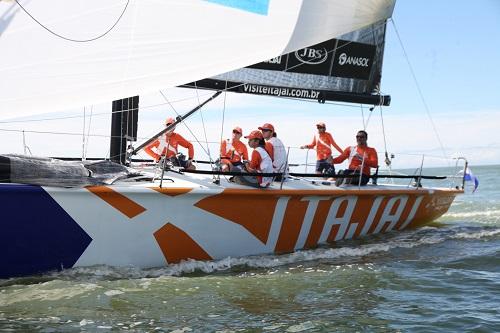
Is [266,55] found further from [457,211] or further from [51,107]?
[457,211]

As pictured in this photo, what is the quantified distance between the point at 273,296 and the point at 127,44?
8.31 feet

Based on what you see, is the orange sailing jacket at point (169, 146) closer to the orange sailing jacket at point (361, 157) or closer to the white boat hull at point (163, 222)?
the white boat hull at point (163, 222)

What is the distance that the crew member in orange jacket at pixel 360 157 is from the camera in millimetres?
8078

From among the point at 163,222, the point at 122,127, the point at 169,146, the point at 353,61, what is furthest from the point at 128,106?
the point at 353,61

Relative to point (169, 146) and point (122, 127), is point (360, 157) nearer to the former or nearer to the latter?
point (169, 146)

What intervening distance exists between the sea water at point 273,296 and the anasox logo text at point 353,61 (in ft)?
10.3

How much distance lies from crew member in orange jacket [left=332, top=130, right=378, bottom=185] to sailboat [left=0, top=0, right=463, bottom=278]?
1474mm

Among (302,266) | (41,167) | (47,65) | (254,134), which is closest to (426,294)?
(302,266)

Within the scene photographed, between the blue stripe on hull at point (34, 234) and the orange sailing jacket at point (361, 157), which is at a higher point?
the orange sailing jacket at point (361, 157)

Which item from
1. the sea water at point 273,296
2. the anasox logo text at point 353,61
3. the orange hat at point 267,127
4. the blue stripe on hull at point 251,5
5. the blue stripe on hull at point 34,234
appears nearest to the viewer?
the sea water at point 273,296

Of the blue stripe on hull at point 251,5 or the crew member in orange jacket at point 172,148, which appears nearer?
the blue stripe on hull at point 251,5

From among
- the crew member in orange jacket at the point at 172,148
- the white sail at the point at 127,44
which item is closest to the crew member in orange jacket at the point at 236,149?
the crew member in orange jacket at the point at 172,148

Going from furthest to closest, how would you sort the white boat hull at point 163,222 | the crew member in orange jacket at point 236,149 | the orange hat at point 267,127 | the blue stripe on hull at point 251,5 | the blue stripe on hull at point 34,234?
the crew member in orange jacket at point 236,149
the orange hat at point 267,127
the blue stripe on hull at point 251,5
the white boat hull at point 163,222
the blue stripe on hull at point 34,234

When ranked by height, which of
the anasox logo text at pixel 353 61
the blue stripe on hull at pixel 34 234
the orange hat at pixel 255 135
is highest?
the anasox logo text at pixel 353 61
